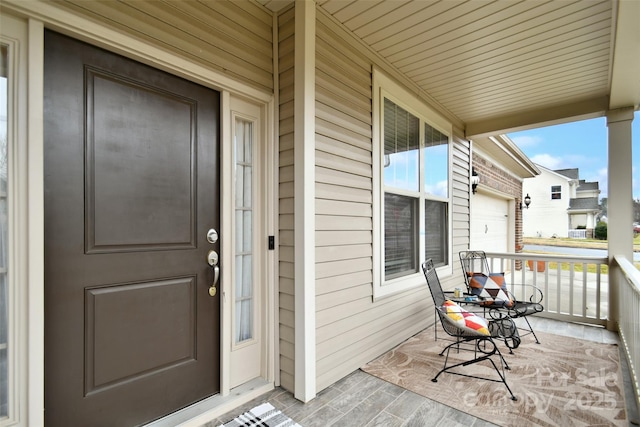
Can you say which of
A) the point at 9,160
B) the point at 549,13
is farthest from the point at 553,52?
the point at 9,160

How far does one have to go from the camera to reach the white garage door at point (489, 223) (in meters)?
5.78

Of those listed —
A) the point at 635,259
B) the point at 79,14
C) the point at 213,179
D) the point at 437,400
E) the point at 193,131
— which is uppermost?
the point at 79,14

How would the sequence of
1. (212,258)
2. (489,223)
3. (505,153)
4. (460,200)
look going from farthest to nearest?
(489,223)
(505,153)
(460,200)
(212,258)

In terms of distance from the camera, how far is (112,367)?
1.63 metres

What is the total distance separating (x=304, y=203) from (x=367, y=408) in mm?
1422

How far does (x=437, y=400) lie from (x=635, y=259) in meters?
3.19

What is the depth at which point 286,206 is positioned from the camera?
2262mm

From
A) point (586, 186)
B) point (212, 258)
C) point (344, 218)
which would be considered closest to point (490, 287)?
point (344, 218)

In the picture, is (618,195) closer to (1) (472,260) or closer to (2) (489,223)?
(1) (472,260)

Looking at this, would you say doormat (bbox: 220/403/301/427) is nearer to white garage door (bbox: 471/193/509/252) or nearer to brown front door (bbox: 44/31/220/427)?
brown front door (bbox: 44/31/220/427)

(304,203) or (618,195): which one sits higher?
(618,195)

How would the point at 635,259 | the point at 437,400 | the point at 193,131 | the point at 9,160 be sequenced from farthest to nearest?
1. the point at 635,259
2. the point at 437,400
3. the point at 193,131
4. the point at 9,160

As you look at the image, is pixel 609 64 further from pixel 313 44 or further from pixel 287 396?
pixel 287 396

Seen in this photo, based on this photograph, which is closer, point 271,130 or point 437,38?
point 271,130
